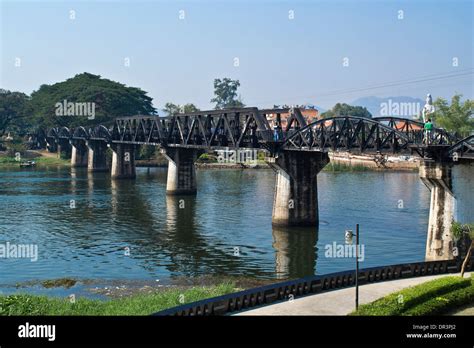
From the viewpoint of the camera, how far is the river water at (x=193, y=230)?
54434 millimetres

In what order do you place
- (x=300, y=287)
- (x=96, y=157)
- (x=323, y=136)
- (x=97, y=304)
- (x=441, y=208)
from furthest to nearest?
(x=96, y=157), (x=323, y=136), (x=441, y=208), (x=97, y=304), (x=300, y=287)

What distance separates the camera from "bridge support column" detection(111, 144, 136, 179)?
465ft

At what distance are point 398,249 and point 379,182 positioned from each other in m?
72.2

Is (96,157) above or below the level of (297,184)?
above

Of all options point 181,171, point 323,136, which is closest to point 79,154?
point 181,171

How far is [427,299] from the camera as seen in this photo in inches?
1273

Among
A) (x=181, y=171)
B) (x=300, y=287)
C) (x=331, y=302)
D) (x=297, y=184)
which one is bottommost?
(x=331, y=302)

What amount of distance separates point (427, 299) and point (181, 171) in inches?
3184

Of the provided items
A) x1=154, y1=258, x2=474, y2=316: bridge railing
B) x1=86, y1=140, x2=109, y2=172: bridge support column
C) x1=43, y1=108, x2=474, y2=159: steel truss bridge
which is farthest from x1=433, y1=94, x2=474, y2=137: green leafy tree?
x1=154, y1=258, x2=474, y2=316: bridge railing

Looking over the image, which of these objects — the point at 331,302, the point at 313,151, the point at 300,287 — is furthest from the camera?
the point at 313,151

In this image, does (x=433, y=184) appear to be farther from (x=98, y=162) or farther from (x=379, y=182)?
(x=98, y=162)

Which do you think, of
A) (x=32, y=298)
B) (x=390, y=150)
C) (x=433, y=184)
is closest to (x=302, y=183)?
(x=390, y=150)

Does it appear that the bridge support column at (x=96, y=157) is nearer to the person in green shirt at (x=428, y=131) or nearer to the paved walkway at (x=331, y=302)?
the person in green shirt at (x=428, y=131)

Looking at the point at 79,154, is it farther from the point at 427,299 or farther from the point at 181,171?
the point at 427,299
